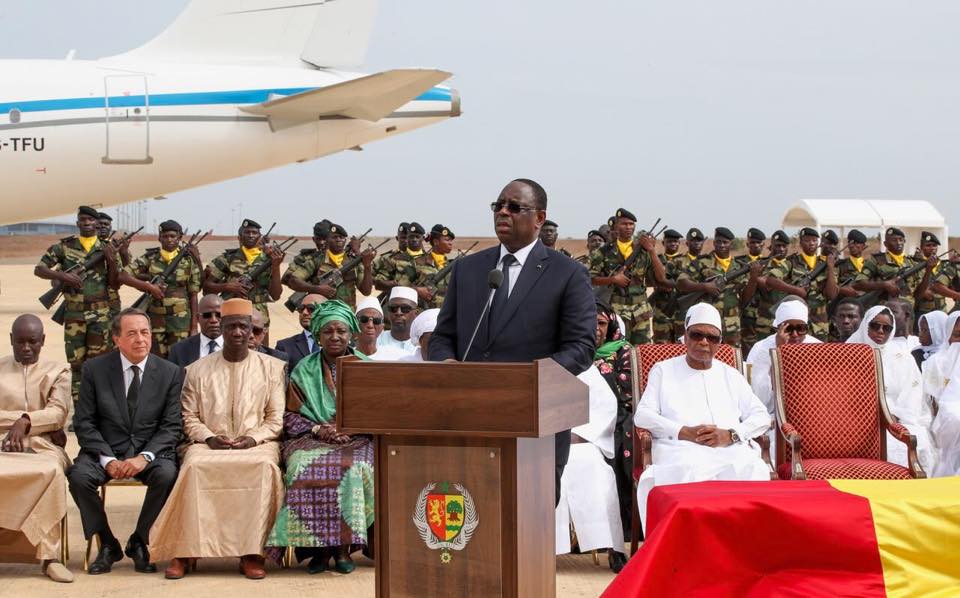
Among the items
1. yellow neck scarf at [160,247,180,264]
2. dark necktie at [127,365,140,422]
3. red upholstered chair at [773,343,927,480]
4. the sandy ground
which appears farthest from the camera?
yellow neck scarf at [160,247,180,264]

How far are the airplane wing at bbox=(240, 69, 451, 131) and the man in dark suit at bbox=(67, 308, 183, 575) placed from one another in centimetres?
915

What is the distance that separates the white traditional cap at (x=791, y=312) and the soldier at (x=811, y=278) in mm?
4631

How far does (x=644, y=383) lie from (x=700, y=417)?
1.34 feet

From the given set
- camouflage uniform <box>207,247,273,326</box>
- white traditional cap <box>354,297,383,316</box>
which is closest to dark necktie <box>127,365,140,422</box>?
white traditional cap <box>354,297,383,316</box>

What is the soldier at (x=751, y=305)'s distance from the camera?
1301cm

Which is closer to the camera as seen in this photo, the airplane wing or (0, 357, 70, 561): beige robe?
(0, 357, 70, 561): beige robe

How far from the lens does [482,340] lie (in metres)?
4.61

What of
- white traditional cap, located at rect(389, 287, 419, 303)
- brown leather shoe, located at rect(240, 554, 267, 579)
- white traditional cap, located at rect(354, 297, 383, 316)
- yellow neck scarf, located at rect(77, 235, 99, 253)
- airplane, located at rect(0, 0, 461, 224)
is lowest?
brown leather shoe, located at rect(240, 554, 267, 579)

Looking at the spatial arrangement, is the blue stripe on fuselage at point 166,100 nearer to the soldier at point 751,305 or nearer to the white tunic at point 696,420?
the soldier at point 751,305

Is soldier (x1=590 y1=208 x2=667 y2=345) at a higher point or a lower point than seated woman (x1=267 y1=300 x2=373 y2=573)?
higher

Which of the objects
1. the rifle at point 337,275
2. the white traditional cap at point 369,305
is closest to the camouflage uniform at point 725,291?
the rifle at point 337,275

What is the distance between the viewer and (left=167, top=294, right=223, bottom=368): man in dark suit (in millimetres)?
7852

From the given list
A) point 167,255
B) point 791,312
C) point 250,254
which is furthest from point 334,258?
point 791,312

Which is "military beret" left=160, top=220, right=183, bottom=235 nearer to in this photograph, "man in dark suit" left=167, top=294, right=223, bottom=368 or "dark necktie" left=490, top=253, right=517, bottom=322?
"man in dark suit" left=167, top=294, right=223, bottom=368
